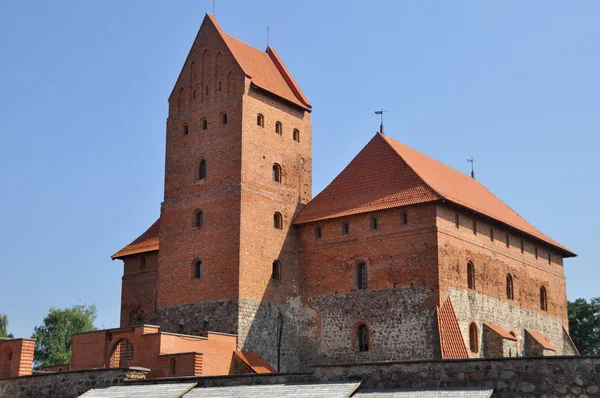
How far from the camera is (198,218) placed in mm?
33000

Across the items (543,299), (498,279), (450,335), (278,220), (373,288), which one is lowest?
(450,335)

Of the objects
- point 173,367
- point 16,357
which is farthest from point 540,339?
point 16,357

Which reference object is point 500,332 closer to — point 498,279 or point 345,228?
point 498,279

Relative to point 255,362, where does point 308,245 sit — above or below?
above

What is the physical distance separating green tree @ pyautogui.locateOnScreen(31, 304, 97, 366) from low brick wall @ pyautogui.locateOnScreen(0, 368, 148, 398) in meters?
31.9

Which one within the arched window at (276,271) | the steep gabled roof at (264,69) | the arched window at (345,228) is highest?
the steep gabled roof at (264,69)

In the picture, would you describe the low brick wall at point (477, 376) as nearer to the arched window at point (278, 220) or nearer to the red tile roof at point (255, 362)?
the red tile roof at point (255, 362)

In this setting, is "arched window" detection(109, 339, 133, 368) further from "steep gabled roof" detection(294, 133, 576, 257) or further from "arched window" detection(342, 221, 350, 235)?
"arched window" detection(342, 221, 350, 235)

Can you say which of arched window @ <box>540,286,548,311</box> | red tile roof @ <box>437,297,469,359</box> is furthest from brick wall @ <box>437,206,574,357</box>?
red tile roof @ <box>437,297,469,359</box>

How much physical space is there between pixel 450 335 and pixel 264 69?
13985 millimetres

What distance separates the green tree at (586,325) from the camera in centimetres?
4941

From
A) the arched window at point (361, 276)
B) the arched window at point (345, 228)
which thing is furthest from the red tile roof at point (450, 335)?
the arched window at point (345, 228)

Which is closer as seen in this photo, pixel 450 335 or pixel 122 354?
pixel 450 335

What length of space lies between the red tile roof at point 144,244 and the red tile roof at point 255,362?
8.46 meters
